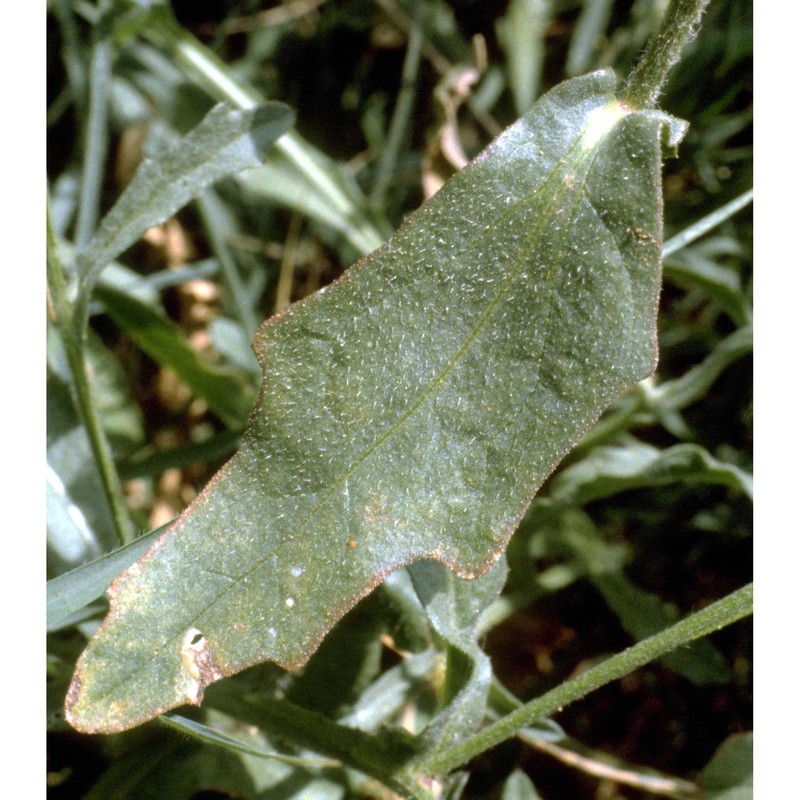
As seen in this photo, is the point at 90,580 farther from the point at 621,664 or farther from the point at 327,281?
the point at 327,281

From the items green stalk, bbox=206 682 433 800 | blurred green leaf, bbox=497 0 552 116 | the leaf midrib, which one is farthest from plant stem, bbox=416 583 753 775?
blurred green leaf, bbox=497 0 552 116

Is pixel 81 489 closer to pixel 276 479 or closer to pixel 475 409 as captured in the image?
pixel 276 479

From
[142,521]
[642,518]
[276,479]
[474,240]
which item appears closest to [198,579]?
[276,479]

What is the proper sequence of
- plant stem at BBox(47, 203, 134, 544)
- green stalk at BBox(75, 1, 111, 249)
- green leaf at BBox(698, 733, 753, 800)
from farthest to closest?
green stalk at BBox(75, 1, 111, 249), green leaf at BBox(698, 733, 753, 800), plant stem at BBox(47, 203, 134, 544)

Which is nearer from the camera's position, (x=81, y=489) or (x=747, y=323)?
(x=81, y=489)

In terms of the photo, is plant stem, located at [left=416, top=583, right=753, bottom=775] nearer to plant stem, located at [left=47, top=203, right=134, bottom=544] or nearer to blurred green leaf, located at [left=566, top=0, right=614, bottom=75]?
plant stem, located at [left=47, top=203, right=134, bottom=544]

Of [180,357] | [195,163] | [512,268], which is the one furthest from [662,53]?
[180,357]

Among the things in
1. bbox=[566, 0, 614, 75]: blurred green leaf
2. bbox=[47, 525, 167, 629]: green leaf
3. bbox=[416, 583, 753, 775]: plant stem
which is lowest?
bbox=[416, 583, 753, 775]: plant stem
